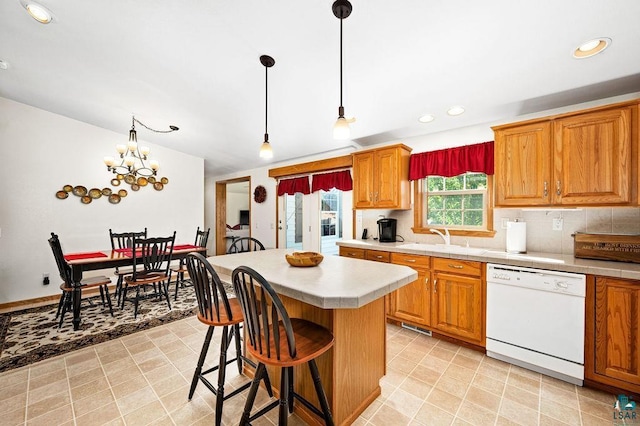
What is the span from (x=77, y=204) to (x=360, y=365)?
523 cm

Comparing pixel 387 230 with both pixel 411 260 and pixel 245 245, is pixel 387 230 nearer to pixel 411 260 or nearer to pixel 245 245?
pixel 411 260

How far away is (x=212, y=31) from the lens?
213 centimetres

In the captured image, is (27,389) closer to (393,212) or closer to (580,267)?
(393,212)

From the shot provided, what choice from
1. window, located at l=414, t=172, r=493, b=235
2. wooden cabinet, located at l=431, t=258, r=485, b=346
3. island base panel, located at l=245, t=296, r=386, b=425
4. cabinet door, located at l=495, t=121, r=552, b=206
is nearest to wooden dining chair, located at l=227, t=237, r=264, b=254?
island base panel, located at l=245, t=296, r=386, b=425

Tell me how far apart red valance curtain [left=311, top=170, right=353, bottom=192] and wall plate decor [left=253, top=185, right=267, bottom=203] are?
1437 mm

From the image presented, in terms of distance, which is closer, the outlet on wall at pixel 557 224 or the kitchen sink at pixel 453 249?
the outlet on wall at pixel 557 224

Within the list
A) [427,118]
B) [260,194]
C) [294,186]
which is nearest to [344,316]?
[427,118]

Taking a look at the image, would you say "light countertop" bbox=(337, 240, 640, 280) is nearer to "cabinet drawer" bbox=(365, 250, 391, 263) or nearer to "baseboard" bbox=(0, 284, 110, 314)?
"cabinet drawer" bbox=(365, 250, 391, 263)

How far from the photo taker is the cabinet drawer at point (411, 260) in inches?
108

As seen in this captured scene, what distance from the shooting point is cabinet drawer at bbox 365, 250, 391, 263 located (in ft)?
9.92

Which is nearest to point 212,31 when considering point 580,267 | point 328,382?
point 328,382

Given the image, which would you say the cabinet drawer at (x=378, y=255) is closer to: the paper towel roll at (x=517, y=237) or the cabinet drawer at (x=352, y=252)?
the cabinet drawer at (x=352, y=252)

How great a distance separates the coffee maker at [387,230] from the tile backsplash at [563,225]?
49cm

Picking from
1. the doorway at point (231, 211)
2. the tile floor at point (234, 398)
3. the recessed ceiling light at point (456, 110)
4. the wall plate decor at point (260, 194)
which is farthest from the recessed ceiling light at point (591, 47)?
the doorway at point (231, 211)
